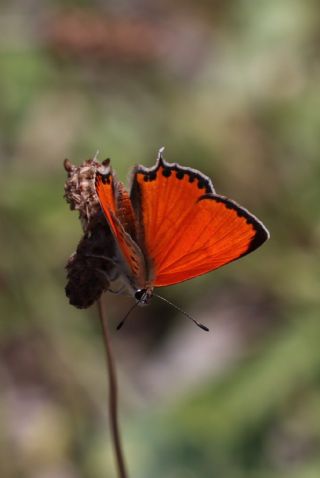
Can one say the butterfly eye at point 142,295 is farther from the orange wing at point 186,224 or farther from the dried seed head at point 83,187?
the dried seed head at point 83,187

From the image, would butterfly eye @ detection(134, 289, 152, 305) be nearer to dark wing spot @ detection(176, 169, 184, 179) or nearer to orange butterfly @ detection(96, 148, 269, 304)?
orange butterfly @ detection(96, 148, 269, 304)

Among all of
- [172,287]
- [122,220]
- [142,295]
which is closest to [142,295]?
[142,295]

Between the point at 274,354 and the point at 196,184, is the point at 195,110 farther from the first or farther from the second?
the point at 196,184

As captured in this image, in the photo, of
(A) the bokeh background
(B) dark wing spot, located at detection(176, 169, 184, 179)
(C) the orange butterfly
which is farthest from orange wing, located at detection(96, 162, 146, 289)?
(A) the bokeh background

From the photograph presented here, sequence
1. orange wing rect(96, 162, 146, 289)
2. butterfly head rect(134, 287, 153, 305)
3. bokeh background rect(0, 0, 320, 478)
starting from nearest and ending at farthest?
orange wing rect(96, 162, 146, 289) < butterfly head rect(134, 287, 153, 305) < bokeh background rect(0, 0, 320, 478)

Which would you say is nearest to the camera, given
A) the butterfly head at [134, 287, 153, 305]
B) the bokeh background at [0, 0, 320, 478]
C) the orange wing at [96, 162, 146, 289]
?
the orange wing at [96, 162, 146, 289]

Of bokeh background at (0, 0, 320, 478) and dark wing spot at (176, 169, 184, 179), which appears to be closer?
dark wing spot at (176, 169, 184, 179)

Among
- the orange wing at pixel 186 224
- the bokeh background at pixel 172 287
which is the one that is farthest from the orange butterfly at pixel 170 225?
the bokeh background at pixel 172 287

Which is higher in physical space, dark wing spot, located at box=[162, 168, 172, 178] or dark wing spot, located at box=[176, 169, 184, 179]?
dark wing spot, located at box=[176, 169, 184, 179]
